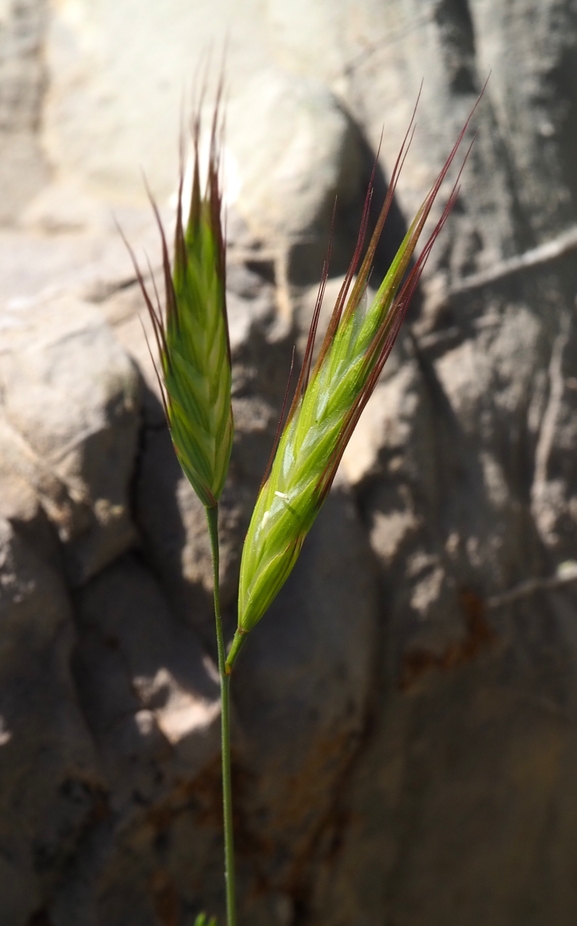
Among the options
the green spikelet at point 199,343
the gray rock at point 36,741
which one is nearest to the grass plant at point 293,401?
the green spikelet at point 199,343

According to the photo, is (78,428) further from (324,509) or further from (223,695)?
(223,695)

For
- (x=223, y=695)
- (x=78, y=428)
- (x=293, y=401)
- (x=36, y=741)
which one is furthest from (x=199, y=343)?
(x=36, y=741)

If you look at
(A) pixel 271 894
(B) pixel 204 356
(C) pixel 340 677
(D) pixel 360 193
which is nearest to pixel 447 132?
(D) pixel 360 193

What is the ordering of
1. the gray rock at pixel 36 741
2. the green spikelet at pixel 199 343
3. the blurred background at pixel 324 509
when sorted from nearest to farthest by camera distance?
the green spikelet at pixel 199 343 → the gray rock at pixel 36 741 → the blurred background at pixel 324 509

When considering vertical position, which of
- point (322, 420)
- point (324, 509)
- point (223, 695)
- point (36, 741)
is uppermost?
point (322, 420)

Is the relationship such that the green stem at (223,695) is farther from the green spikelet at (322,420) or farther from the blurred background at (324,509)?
the blurred background at (324,509)

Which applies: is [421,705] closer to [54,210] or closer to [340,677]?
[340,677]

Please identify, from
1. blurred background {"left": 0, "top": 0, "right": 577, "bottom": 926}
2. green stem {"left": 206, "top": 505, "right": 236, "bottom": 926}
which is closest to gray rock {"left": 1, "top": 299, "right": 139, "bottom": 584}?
blurred background {"left": 0, "top": 0, "right": 577, "bottom": 926}
